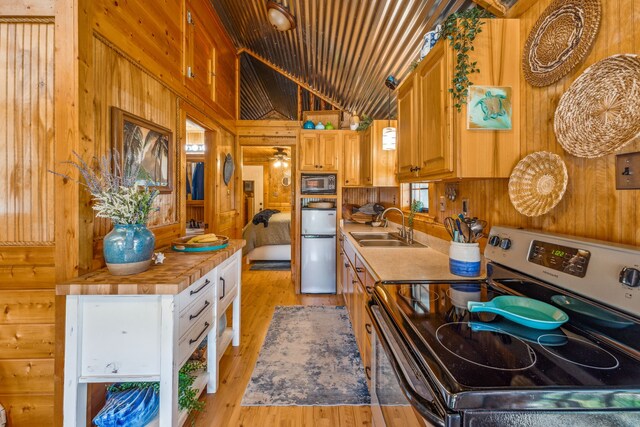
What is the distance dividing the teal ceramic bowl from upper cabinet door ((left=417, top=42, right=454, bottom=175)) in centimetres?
69

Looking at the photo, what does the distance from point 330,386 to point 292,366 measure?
1.20ft

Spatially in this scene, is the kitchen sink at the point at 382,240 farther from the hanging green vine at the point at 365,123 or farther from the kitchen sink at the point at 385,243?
the hanging green vine at the point at 365,123

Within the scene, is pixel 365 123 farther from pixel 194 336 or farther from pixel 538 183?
pixel 194 336

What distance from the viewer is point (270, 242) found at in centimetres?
550

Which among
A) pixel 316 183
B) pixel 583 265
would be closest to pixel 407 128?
pixel 583 265

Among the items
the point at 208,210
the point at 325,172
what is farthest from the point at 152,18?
the point at 325,172

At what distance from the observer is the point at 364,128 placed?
12.4ft

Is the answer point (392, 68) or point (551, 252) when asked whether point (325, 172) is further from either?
point (551, 252)

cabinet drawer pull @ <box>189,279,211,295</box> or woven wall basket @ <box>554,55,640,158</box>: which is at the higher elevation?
woven wall basket @ <box>554,55,640,158</box>

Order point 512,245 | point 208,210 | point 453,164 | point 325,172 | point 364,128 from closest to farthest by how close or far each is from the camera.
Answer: point 512,245 < point 453,164 < point 208,210 < point 364,128 < point 325,172

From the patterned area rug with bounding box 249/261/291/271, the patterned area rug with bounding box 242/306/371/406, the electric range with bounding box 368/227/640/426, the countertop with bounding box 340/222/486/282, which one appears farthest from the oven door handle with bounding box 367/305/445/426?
the patterned area rug with bounding box 249/261/291/271

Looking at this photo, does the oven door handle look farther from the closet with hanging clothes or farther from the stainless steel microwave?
the closet with hanging clothes

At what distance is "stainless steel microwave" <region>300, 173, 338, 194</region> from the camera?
13.2 ft

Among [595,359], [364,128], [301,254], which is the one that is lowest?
[301,254]
